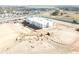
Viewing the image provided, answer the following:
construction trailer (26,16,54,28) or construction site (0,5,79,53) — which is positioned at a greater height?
construction trailer (26,16,54,28)

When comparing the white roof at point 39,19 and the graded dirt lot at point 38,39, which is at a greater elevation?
the white roof at point 39,19

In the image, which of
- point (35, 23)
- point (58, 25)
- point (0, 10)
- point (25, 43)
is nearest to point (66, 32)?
point (58, 25)

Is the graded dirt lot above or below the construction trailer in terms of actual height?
below

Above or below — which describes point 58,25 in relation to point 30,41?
above

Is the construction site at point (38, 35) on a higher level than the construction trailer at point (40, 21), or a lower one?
lower

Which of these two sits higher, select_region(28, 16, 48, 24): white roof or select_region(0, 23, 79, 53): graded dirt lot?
select_region(28, 16, 48, 24): white roof
